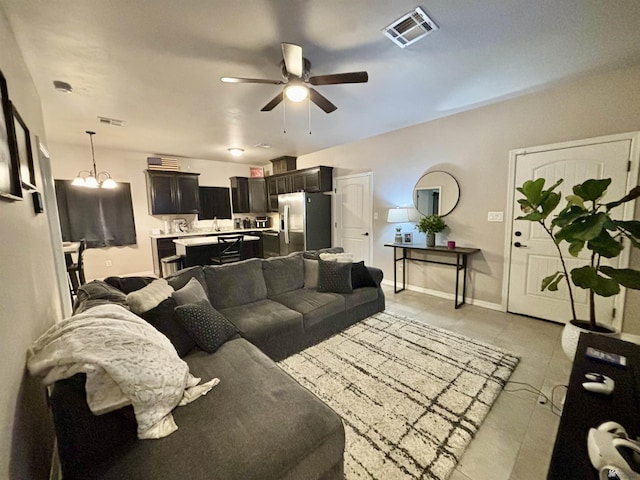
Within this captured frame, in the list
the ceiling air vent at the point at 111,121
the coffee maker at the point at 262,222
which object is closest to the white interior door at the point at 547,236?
the ceiling air vent at the point at 111,121

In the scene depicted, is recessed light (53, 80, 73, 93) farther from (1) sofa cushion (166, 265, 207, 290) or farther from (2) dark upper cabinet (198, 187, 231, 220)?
(2) dark upper cabinet (198, 187, 231, 220)

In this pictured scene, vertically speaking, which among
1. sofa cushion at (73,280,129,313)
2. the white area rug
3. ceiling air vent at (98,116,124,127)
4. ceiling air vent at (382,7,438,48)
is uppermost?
ceiling air vent at (98,116,124,127)

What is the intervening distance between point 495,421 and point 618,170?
2786mm

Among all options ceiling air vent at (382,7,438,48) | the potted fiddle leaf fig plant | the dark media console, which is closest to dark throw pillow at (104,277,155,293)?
the dark media console

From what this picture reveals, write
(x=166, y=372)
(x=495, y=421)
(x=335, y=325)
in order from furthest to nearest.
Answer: (x=335, y=325)
(x=495, y=421)
(x=166, y=372)

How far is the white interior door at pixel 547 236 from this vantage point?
8.63 feet

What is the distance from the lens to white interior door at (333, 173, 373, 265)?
4.93 metres

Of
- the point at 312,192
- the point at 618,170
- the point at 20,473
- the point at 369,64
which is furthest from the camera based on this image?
the point at 312,192

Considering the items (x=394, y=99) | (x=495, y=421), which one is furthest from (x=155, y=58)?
(x=495, y=421)

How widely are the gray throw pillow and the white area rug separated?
97cm

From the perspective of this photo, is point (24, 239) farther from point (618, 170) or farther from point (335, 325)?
point (618, 170)

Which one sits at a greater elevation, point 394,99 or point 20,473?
point 394,99

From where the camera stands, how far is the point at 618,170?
2602mm

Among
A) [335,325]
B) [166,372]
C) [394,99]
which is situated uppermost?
[394,99]
